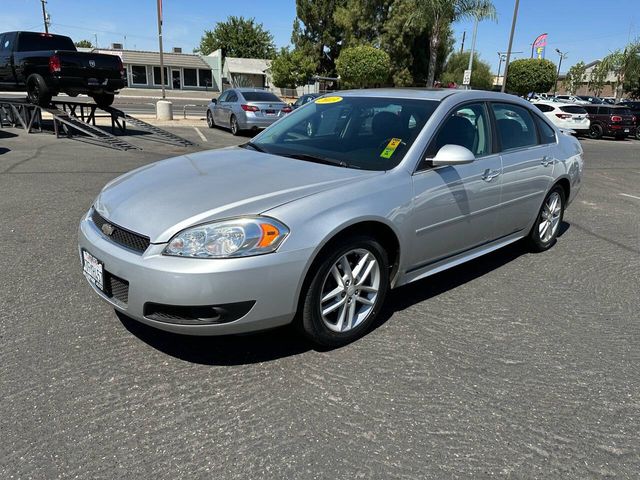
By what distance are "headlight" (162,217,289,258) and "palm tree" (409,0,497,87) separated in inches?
1095

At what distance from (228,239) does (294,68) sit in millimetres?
49630

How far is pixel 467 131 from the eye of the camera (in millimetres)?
3867

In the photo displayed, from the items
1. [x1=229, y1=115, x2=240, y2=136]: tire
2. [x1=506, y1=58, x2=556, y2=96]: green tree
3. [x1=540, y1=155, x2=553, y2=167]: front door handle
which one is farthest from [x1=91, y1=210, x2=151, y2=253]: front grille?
[x1=506, y1=58, x2=556, y2=96]: green tree

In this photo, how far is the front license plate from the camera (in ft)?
9.30

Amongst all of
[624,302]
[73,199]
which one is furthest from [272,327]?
[73,199]

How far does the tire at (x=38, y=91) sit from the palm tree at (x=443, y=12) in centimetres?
2068

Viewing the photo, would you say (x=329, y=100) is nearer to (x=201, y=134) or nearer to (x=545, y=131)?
(x=545, y=131)

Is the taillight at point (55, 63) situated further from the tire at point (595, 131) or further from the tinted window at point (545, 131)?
the tire at point (595, 131)

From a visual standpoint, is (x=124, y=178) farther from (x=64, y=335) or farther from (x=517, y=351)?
(x=517, y=351)

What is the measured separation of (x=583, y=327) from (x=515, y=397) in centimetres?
119

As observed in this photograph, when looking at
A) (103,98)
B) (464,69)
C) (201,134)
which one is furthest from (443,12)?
(464,69)

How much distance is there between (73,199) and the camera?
21.3 feet

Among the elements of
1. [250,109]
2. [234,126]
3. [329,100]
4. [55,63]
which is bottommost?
[234,126]

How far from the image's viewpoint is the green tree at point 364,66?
37812mm
